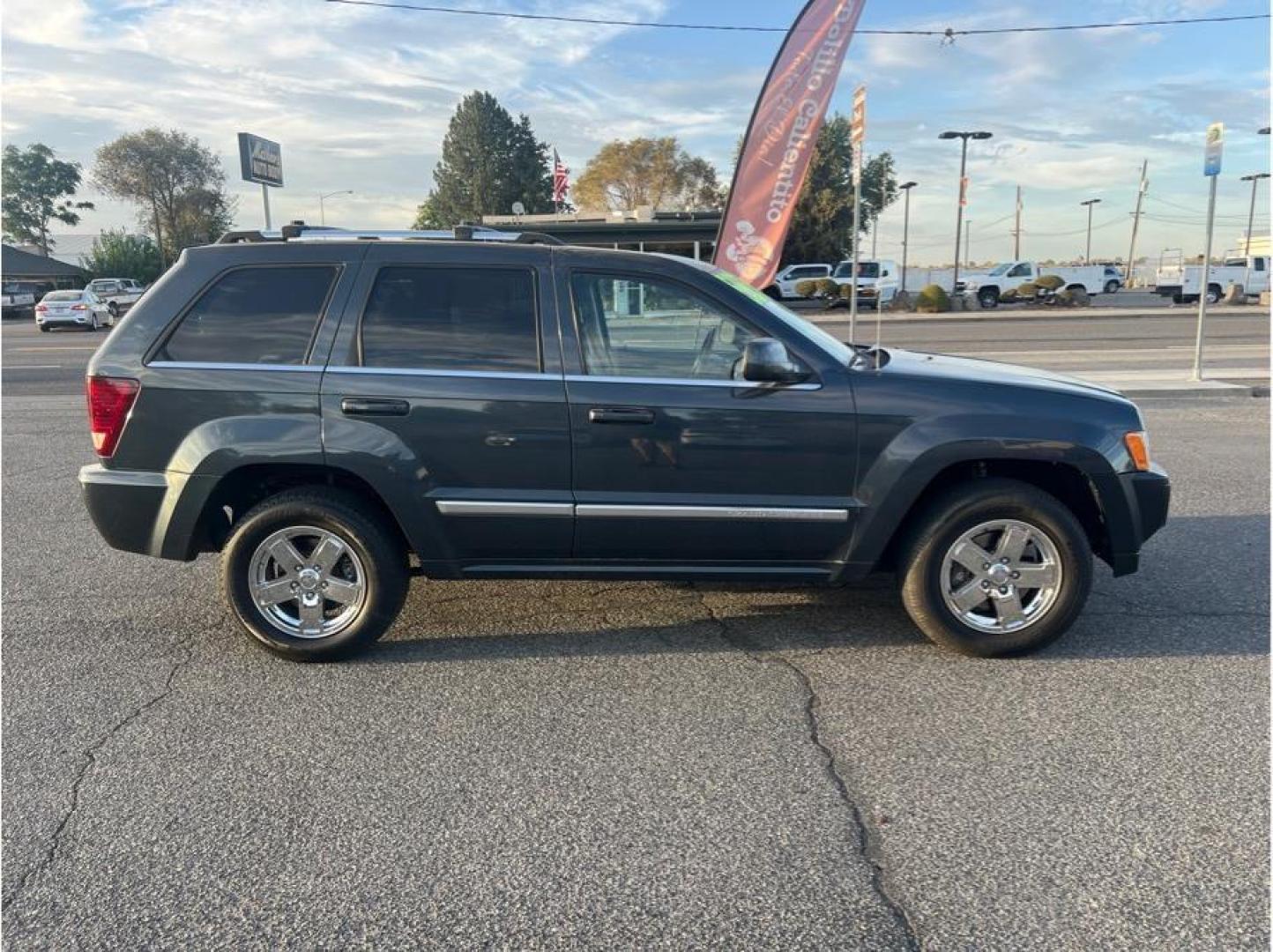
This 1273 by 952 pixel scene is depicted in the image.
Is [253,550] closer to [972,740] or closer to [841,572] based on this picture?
[841,572]

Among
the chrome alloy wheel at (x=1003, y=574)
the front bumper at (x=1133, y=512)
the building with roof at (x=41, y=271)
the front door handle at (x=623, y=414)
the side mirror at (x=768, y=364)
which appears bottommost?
the chrome alloy wheel at (x=1003, y=574)

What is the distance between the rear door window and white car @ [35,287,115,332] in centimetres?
3395

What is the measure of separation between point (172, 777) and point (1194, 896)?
3.26 meters

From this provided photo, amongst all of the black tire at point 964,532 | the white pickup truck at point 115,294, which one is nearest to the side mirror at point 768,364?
the black tire at point 964,532

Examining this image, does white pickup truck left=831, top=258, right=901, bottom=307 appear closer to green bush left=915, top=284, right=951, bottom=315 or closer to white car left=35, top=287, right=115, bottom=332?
green bush left=915, top=284, right=951, bottom=315

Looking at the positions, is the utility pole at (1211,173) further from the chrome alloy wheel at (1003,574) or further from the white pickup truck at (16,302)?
the white pickup truck at (16,302)

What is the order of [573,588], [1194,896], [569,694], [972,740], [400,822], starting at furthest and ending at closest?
[573,588]
[569,694]
[972,740]
[400,822]
[1194,896]

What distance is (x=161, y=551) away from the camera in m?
4.07

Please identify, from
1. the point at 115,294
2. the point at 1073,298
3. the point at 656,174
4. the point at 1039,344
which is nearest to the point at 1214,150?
the point at 1039,344

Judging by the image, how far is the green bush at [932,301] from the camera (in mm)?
35375

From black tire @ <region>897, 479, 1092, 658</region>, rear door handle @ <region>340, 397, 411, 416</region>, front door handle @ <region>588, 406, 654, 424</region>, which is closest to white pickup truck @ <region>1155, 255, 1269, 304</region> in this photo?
black tire @ <region>897, 479, 1092, 658</region>

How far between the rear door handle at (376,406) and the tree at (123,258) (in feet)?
210

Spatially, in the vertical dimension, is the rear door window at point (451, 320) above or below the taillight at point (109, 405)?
above

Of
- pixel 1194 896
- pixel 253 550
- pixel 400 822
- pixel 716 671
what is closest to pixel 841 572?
pixel 716 671
